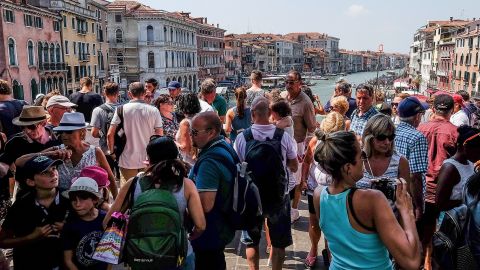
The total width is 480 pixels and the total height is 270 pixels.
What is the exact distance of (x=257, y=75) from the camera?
572 centimetres

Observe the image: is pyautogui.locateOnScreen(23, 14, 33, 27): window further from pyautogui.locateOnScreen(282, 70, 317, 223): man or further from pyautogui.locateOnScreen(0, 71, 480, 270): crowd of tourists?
pyautogui.locateOnScreen(282, 70, 317, 223): man

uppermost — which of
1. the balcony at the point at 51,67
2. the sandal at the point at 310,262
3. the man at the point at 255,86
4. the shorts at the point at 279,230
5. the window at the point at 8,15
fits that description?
the window at the point at 8,15

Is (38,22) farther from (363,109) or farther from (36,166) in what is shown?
(36,166)

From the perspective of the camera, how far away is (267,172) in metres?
3.06

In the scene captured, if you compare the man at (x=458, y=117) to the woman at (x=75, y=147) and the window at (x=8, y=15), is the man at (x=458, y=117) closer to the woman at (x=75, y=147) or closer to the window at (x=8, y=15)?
the woman at (x=75, y=147)

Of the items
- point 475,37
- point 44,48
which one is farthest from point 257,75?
point 475,37

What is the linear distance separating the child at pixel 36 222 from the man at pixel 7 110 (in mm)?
1978

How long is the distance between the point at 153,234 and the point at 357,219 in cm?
101

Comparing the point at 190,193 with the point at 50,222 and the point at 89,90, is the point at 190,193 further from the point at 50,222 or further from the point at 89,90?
the point at 89,90

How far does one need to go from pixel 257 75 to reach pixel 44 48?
102 feet

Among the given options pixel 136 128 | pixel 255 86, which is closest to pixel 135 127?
pixel 136 128

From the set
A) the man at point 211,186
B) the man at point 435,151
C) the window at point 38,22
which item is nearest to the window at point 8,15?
the window at point 38,22

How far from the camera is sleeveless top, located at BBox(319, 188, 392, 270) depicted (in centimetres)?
186

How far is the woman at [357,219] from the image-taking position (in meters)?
1.75
